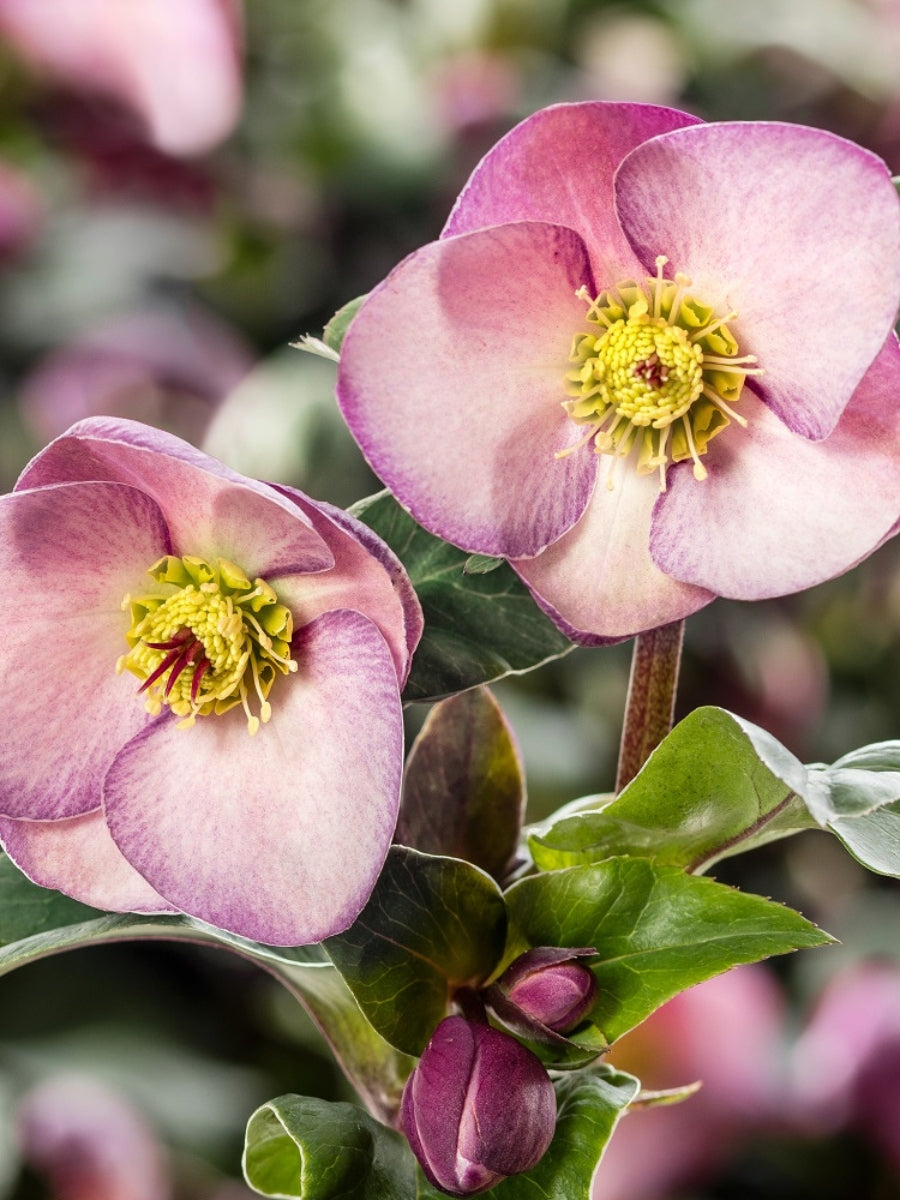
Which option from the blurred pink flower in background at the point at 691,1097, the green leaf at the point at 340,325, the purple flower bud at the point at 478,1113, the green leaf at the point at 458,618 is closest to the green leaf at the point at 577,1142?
the purple flower bud at the point at 478,1113

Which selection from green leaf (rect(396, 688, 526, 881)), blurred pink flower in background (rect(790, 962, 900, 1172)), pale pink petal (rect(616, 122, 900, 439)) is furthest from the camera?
blurred pink flower in background (rect(790, 962, 900, 1172))

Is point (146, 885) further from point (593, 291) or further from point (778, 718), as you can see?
point (778, 718)

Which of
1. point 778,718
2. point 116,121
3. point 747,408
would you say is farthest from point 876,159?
point 116,121

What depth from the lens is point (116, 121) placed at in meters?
1.51

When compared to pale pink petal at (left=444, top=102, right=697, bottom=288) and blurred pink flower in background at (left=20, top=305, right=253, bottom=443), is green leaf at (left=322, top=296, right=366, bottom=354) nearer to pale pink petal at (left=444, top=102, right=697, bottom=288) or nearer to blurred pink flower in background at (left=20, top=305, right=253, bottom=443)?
pale pink petal at (left=444, top=102, right=697, bottom=288)

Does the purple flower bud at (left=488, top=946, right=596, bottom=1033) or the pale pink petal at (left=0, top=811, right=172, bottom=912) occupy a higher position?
the pale pink petal at (left=0, top=811, right=172, bottom=912)

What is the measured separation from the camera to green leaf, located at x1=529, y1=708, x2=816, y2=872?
41 cm

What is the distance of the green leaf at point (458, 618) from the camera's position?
0.44 metres

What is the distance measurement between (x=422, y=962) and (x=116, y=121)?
125 cm

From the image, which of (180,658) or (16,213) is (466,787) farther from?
(16,213)

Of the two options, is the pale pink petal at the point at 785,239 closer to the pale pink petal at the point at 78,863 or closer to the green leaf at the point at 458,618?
the green leaf at the point at 458,618

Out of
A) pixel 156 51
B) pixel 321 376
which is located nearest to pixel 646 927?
pixel 321 376

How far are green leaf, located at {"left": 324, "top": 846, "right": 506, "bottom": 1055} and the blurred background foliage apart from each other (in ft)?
1.90

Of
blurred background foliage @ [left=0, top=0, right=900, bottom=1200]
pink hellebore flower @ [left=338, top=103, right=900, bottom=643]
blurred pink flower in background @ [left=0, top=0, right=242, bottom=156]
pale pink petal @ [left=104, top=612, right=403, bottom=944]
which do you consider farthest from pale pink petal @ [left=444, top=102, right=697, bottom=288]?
blurred pink flower in background @ [left=0, top=0, right=242, bottom=156]
